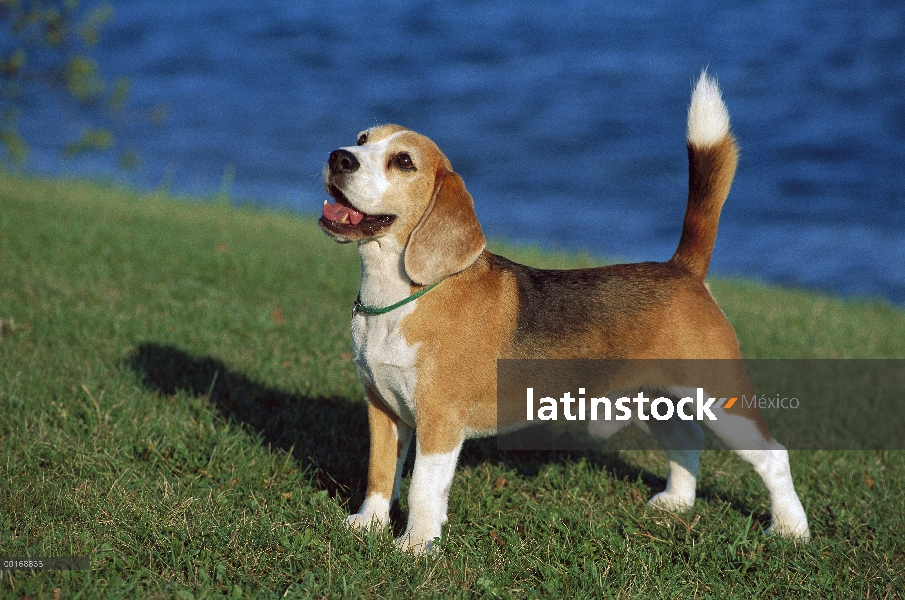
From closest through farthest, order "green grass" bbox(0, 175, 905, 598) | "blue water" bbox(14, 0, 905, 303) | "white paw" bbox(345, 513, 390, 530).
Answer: "green grass" bbox(0, 175, 905, 598), "white paw" bbox(345, 513, 390, 530), "blue water" bbox(14, 0, 905, 303)

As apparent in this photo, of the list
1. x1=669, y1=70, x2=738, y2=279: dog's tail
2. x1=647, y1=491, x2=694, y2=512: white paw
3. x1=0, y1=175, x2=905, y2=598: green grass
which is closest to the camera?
x1=0, y1=175, x2=905, y2=598: green grass

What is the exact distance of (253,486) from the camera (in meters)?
4.72

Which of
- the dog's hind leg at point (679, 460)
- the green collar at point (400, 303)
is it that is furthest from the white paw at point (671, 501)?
the green collar at point (400, 303)

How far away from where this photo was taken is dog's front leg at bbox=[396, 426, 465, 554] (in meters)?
4.02

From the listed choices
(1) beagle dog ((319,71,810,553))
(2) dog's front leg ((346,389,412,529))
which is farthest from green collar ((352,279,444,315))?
(2) dog's front leg ((346,389,412,529))

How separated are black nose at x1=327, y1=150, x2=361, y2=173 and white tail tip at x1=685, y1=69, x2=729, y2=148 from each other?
1.95 m

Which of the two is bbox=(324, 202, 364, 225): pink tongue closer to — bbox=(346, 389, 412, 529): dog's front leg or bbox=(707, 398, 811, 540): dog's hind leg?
bbox=(346, 389, 412, 529): dog's front leg

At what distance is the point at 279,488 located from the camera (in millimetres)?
4730

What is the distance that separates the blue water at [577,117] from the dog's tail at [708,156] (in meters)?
9.31

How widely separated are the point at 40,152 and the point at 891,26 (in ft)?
82.8

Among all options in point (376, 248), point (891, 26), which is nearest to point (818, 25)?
point (891, 26)

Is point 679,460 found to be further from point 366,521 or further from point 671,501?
point 366,521

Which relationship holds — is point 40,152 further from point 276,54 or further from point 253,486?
point 253,486

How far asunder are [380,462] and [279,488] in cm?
72
